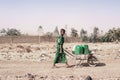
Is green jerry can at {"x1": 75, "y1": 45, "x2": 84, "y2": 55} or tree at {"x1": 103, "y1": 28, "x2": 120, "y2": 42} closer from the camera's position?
green jerry can at {"x1": 75, "y1": 45, "x2": 84, "y2": 55}

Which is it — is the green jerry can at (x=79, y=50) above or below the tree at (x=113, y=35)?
below

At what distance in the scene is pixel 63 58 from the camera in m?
14.7

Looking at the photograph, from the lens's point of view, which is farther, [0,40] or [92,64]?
[0,40]

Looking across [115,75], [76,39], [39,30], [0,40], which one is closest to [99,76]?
[115,75]

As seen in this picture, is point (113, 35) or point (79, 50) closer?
point (79, 50)

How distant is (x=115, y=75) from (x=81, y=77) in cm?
156

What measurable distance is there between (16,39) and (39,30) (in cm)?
1398

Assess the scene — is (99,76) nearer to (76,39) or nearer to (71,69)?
(71,69)

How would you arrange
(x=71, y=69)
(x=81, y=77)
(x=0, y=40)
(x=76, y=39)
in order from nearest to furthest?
(x=81, y=77) → (x=71, y=69) → (x=0, y=40) → (x=76, y=39)

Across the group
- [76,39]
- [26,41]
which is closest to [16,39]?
[26,41]

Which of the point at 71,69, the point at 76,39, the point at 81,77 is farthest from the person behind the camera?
the point at 76,39

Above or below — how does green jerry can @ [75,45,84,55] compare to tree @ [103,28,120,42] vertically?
below

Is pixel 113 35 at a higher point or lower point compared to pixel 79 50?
higher

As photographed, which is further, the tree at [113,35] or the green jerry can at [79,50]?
the tree at [113,35]
